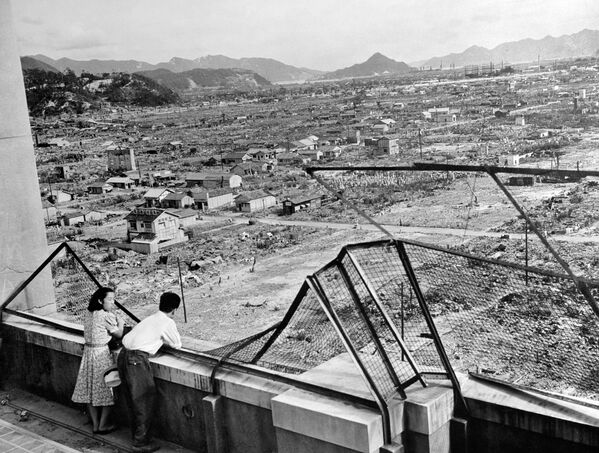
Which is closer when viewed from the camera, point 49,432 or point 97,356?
point 97,356

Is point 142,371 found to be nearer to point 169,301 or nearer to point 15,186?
point 169,301

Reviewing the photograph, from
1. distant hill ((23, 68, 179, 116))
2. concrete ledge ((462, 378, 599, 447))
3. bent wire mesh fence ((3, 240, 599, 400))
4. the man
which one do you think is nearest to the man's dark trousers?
the man

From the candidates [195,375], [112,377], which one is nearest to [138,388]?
[112,377]

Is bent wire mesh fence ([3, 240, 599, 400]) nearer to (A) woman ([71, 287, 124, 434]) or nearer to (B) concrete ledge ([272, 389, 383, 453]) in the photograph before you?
(B) concrete ledge ([272, 389, 383, 453])

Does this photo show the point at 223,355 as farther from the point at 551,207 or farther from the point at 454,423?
the point at 551,207

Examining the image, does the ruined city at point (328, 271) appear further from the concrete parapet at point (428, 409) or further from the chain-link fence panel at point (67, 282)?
the chain-link fence panel at point (67, 282)
